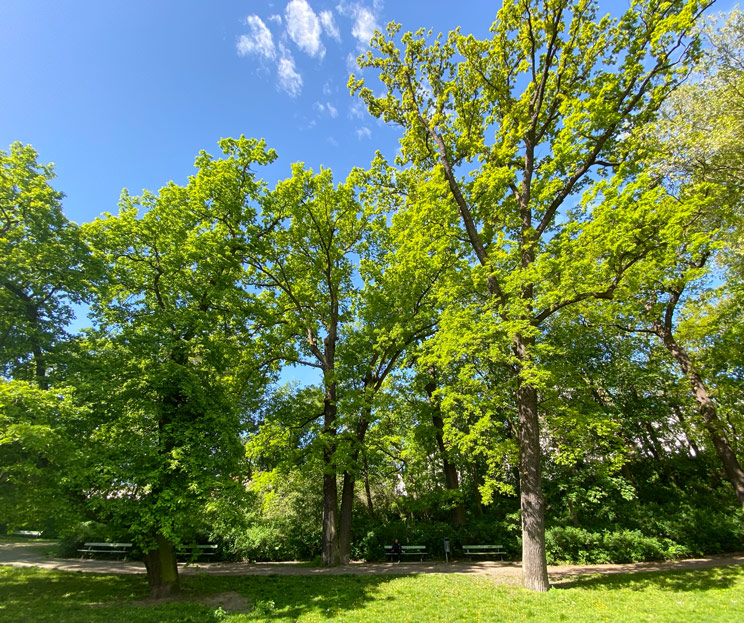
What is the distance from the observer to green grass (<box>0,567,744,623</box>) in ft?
22.6

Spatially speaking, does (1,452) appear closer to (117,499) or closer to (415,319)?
(117,499)

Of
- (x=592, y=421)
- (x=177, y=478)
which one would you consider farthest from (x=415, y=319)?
(x=177, y=478)

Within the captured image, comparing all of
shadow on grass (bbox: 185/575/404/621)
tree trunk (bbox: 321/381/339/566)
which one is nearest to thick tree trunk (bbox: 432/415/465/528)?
tree trunk (bbox: 321/381/339/566)

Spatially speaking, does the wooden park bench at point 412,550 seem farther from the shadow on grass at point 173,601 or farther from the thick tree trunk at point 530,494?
the thick tree trunk at point 530,494

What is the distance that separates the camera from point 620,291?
886 cm

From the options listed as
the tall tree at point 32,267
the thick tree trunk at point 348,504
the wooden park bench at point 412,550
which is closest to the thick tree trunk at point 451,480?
the wooden park bench at point 412,550

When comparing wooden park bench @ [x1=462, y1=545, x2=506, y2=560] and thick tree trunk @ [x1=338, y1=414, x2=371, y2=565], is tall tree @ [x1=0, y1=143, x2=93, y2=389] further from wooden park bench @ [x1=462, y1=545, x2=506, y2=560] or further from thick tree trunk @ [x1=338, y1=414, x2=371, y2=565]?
wooden park bench @ [x1=462, y1=545, x2=506, y2=560]

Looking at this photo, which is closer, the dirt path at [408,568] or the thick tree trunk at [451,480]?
the dirt path at [408,568]

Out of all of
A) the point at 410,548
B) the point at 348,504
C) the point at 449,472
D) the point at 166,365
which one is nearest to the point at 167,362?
the point at 166,365

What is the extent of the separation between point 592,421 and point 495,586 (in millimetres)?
5117

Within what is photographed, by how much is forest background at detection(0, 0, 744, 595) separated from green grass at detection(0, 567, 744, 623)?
1.28 meters

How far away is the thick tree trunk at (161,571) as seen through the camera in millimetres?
8992

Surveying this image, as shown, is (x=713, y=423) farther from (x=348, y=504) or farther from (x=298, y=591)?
(x=298, y=591)

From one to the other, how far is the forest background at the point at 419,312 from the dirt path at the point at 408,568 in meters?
0.77
